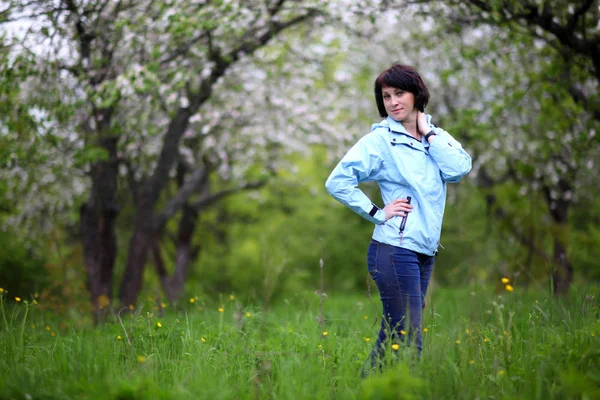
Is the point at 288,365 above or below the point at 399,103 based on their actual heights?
below

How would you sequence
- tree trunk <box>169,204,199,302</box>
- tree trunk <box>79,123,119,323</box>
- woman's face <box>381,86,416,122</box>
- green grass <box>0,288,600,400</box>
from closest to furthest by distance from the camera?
1. green grass <box>0,288,600,400</box>
2. woman's face <box>381,86,416,122</box>
3. tree trunk <box>79,123,119,323</box>
4. tree trunk <box>169,204,199,302</box>

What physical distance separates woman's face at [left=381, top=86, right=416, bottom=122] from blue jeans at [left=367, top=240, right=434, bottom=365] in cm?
85

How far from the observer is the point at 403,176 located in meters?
3.59

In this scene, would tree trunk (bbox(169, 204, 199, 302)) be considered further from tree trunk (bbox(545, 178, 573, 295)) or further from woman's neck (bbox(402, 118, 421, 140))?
woman's neck (bbox(402, 118, 421, 140))

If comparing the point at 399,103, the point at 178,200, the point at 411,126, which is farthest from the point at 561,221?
the point at 399,103

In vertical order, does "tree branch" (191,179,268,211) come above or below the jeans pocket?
below

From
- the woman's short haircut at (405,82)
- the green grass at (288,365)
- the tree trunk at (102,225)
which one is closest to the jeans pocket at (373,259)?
the green grass at (288,365)

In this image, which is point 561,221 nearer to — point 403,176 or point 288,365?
point 403,176

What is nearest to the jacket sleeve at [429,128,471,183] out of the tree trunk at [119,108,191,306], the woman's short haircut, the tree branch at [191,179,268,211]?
the woman's short haircut

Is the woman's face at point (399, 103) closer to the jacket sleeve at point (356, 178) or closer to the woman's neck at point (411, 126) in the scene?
the woman's neck at point (411, 126)

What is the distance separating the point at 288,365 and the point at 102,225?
6.21 meters

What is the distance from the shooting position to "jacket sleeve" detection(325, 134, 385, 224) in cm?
356

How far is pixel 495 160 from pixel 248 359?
32.2 ft

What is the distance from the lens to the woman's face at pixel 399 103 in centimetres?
373
